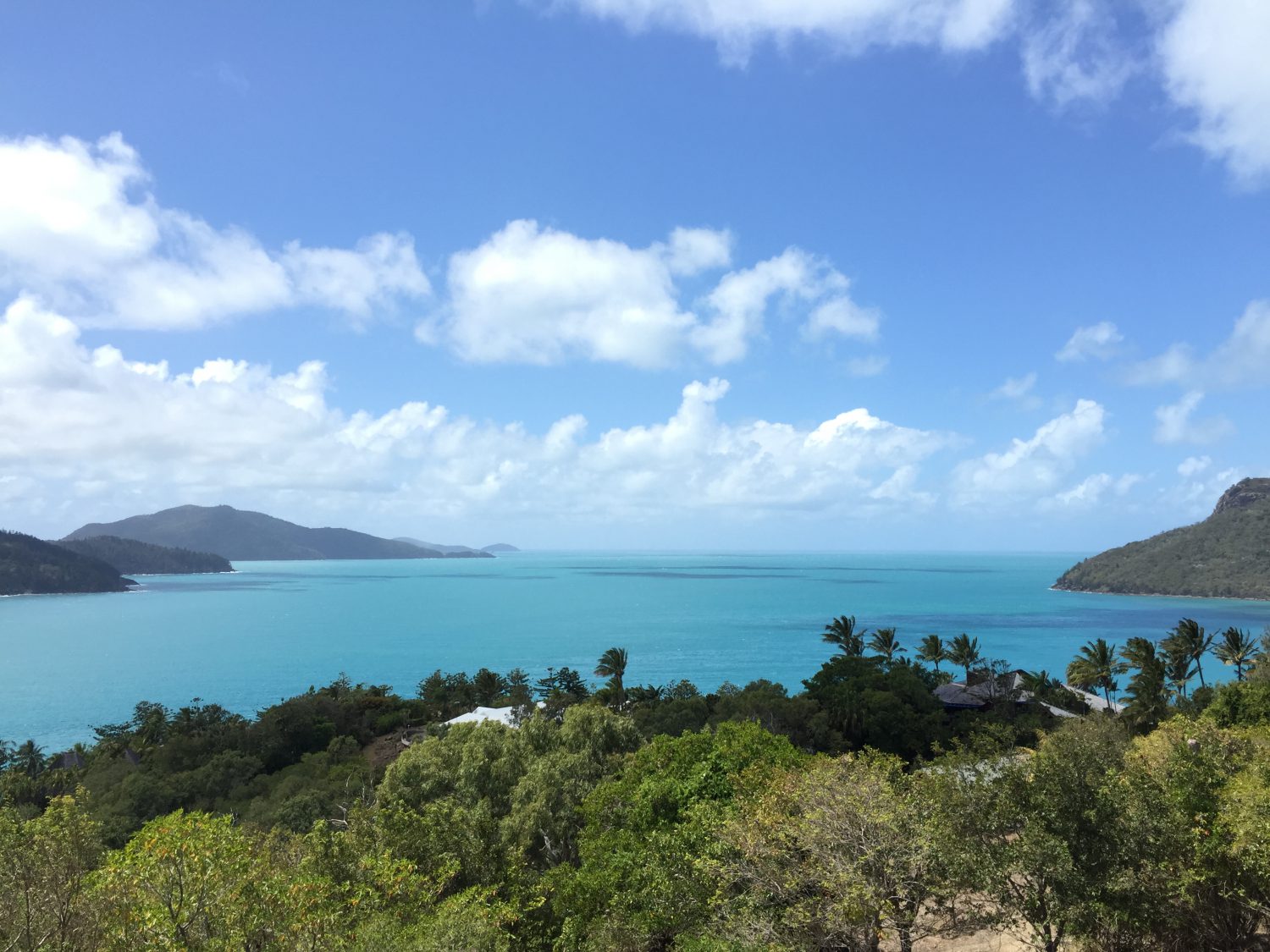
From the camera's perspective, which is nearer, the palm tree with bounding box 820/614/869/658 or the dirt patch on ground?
the dirt patch on ground

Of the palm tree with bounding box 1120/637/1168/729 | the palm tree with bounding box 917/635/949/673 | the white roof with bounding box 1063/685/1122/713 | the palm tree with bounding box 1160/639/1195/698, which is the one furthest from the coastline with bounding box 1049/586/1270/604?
the palm tree with bounding box 1120/637/1168/729

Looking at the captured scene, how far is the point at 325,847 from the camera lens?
18000mm

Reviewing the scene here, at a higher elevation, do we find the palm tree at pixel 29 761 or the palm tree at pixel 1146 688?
the palm tree at pixel 1146 688

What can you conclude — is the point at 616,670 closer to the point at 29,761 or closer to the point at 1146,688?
the point at 1146,688

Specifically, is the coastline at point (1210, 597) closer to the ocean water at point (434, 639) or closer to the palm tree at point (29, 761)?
the ocean water at point (434, 639)

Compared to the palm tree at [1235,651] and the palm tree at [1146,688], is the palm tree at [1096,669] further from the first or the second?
the palm tree at [1235,651]

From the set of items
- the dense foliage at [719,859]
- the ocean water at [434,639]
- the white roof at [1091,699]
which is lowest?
the ocean water at [434,639]

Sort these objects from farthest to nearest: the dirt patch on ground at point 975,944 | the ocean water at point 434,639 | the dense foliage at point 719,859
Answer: the ocean water at point 434,639 → the dirt patch on ground at point 975,944 → the dense foliage at point 719,859

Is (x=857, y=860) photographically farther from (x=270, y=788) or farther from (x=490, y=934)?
(x=270, y=788)

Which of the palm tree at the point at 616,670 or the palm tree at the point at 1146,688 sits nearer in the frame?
the palm tree at the point at 1146,688

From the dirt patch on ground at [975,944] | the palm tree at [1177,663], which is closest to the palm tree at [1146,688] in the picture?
the palm tree at [1177,663]

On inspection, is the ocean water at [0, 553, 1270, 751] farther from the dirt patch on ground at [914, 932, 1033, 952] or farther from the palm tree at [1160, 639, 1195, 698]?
the dirt patch on ground at [914, 932, 1033, 952]

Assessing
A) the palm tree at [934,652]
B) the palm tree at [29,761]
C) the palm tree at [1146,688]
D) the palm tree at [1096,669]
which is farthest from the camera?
the palm tree at [934,652]

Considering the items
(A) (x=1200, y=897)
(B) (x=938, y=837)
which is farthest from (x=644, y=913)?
(A) (x=1200, y=897)
